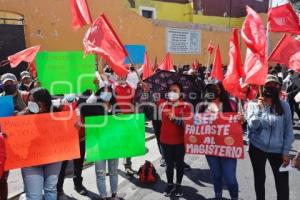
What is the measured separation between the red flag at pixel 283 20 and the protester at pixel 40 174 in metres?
3.40

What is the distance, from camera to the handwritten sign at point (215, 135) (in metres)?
4.77

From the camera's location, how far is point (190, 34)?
21.2 m

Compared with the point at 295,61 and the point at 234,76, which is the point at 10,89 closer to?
the point at 234,76

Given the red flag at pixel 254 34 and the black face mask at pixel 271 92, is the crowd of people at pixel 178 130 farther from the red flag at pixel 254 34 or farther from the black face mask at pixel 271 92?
Answer: the red flag at pixel 254 34

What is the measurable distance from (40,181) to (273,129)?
2732 millimetres

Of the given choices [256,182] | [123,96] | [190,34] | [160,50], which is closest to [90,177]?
[123,96]

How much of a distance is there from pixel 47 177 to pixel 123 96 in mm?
2818

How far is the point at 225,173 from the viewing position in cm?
480

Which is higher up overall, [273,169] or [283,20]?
[283,20]

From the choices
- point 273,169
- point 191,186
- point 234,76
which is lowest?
point 191,186

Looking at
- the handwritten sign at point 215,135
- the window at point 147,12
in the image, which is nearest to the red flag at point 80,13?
the handwritten sign at point 215,135

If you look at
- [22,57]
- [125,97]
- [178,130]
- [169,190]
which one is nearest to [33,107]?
[178,130]

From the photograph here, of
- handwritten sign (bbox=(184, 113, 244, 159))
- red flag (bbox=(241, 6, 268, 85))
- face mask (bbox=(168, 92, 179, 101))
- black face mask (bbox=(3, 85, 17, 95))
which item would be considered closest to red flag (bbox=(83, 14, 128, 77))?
face mask (bbox=(168, 92, 179, 101))

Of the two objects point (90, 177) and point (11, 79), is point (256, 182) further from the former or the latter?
point (11, 79)
